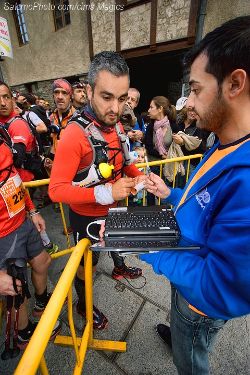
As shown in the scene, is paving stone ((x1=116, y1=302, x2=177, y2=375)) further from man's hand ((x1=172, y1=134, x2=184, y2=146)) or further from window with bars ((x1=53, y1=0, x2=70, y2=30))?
window with bars ((x1=53, y1=0, x2=70, y2=30))

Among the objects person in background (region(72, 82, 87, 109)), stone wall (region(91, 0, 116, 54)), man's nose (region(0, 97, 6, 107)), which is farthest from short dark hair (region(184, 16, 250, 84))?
stone wall (region(91, 0, 116, 54))

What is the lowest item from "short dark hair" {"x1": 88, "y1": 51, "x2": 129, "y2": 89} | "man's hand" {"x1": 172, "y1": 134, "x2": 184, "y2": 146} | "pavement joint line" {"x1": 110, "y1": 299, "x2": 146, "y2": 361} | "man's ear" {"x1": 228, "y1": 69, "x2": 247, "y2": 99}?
"pavement joint line" {"x1": 110, "y1": 299, "x2": 146, "y2": 361}

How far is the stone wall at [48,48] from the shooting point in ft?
31.1

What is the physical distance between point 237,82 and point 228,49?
0.50ft

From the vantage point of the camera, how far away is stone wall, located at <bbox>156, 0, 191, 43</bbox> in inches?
236

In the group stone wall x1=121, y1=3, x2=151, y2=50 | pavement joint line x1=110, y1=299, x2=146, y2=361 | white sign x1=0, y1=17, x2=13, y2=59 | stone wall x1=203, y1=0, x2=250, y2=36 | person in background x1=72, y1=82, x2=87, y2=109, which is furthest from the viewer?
stone wall x1=121, y1=3, x2=151, y2=50

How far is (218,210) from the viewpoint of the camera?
0.86 metres

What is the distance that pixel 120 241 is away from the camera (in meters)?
1.06

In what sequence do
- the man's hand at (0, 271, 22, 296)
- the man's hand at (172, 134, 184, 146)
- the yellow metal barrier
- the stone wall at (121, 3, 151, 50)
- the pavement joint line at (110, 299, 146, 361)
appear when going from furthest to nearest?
the stone wall at (121, 3, 151, 50) → the man's hand at (172, 134, 184, 146) → the pavement joint line at (110, 299, 146, 361) → the man's hand at (0, 271, 22, 296) → the yellow metal barrier

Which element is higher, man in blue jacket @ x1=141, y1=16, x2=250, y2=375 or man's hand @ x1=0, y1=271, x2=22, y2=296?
man in blue jacket @ x1=141, y1=16, x2=250, y2=375

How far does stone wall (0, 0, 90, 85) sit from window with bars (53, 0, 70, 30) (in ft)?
0.76

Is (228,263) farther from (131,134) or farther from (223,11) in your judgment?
(223,11)

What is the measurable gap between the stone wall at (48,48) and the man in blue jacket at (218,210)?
1043 cm

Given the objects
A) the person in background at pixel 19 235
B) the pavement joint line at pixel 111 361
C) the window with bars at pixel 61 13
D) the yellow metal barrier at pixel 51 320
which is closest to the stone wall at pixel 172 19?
the window with bars at pixel 61 13
